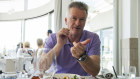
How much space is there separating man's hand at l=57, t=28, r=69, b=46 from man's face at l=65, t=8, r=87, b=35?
0.07 m

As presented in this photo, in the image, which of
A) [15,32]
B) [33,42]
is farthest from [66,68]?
[15,32]

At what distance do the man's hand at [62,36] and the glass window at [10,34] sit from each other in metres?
7.35

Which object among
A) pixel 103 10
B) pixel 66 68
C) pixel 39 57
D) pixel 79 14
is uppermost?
pixel 103 10

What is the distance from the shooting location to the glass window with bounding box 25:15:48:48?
6.95 m

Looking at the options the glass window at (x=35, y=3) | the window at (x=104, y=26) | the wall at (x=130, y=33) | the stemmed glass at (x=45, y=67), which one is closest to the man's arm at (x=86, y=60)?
the stemmed glass at (x=45, y=67)

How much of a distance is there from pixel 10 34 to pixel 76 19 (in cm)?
782

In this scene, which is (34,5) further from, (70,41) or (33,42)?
(70,41)

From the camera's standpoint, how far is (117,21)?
262 centimetres

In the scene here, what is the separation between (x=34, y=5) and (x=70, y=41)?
668cm

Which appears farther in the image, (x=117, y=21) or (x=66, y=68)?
(x=117, y=21)

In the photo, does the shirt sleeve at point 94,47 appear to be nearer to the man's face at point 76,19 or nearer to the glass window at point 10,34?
the man's face at point 76,19

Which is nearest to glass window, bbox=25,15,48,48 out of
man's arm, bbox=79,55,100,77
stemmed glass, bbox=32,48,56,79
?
man's arm, bbox=79,55,100,77

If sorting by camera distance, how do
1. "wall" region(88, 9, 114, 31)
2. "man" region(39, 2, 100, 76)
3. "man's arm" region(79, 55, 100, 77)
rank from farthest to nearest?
"wall" region(88, 9, 114, 31) < "man" region(39, 2, 100, 76) < "man's arm" region(79, 55, 100, 77)

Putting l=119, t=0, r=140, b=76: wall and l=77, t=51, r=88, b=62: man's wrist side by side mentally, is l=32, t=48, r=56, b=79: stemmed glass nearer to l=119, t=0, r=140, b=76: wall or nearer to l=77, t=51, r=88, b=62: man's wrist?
l=77, t=51, r=88, b=62: man's wrist
